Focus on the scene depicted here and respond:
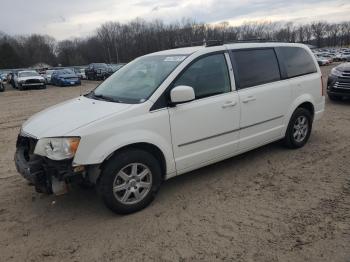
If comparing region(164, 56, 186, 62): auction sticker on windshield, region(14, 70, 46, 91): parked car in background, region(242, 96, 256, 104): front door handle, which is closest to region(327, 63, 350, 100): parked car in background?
region(242, 96, 256, 104): front door handle

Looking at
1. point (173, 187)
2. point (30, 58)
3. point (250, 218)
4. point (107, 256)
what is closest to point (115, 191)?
point (107, 256)

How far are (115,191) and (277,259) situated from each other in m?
1.79

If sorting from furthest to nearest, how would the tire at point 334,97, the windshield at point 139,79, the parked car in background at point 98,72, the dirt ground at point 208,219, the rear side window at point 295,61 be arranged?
1. the parked car in background at point 98,72
2. the tire at point 334,97
3. the rear side window at point 295,61
4. the windshield at point 139,79
5. the dirt ground at point 208,219

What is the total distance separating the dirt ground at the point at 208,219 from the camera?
331 cm

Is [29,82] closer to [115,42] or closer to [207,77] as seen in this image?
[207,77]

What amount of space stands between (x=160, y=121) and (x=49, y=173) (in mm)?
1331

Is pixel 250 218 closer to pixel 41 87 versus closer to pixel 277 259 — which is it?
pixel 277 259

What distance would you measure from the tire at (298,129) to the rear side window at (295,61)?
0.63 meters

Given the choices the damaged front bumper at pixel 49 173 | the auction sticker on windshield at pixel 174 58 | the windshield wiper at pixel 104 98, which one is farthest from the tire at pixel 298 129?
the damaged front bumper at pixel 49 173

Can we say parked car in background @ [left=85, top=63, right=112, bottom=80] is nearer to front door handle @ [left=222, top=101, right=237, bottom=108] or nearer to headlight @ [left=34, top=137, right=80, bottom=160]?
front door handle @ [left=222, top=101, right=237, bottom=108]

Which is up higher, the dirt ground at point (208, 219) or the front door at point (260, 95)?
the front door at point (260, 95)

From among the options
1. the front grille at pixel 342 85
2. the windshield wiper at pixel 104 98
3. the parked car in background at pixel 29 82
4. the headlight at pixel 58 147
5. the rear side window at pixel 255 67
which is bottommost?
the parked car in background at pixel 29 82

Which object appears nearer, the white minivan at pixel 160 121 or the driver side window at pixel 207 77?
the white minivan at pixel 160 121

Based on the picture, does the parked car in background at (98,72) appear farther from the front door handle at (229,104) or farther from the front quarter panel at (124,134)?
the front quarter panel at (124,134)
